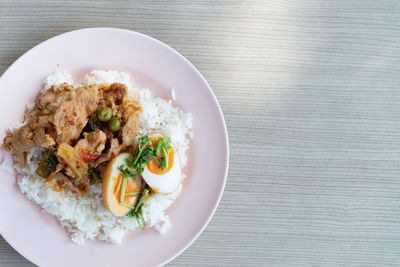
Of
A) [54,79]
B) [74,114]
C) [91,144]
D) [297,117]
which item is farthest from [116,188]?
[297,117]

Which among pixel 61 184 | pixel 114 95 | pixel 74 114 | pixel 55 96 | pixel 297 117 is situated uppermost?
Answer: pixel 297 117

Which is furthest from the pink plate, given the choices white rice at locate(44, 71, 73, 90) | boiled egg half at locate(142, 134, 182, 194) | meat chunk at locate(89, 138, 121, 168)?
meat chunk at locate(89, 138, 121, 168)

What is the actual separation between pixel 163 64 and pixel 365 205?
196 centimetres

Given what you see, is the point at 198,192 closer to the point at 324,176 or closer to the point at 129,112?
the point at 129,112

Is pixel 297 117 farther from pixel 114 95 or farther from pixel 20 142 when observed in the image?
pixel 20 142

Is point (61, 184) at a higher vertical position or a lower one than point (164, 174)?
lower

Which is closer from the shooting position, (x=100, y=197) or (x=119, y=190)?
(x=119, y=190)

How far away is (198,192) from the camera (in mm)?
2568

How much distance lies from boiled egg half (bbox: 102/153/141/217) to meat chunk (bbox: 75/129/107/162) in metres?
0.13

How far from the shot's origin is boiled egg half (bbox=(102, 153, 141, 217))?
2340 mm

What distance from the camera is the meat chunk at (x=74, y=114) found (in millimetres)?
2276

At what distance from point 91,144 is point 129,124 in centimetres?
28

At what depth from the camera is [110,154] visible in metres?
2.36

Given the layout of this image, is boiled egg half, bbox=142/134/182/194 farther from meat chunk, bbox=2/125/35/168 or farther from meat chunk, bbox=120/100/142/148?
meat chunk, bbox=2/125/35/168
